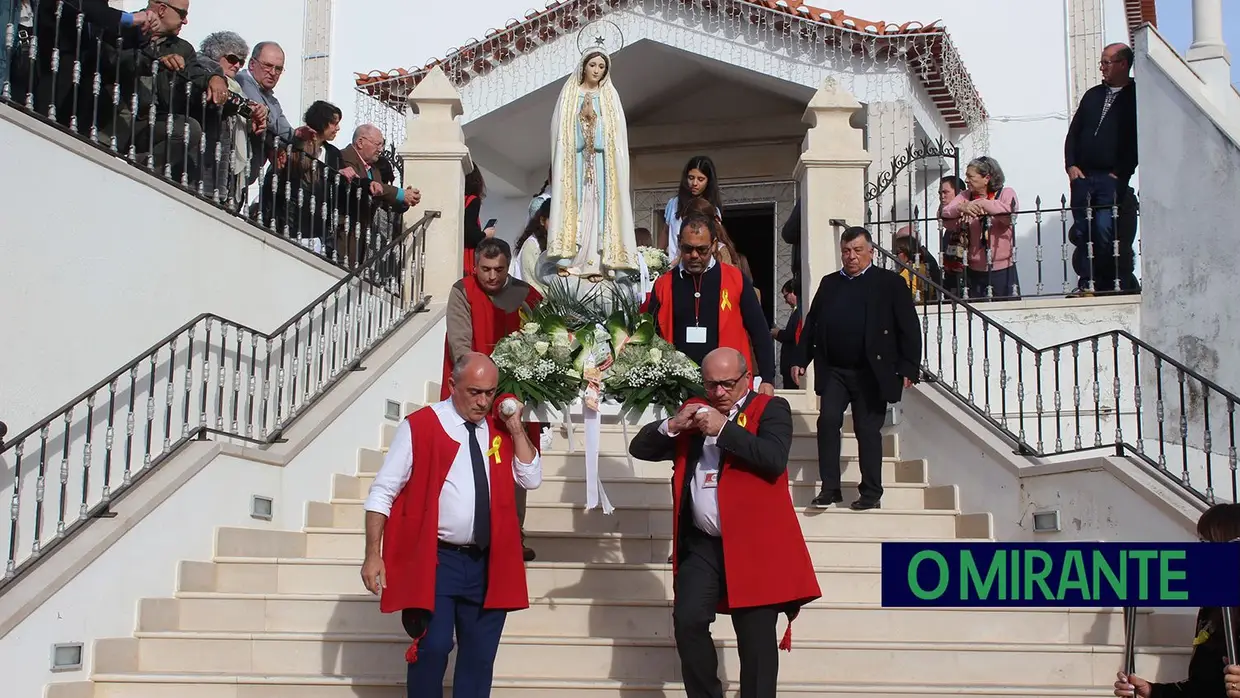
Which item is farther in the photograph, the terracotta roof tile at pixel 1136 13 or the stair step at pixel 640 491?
the terracotta roof tile at pixel 1136 13

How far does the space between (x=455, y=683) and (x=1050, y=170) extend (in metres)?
11.6

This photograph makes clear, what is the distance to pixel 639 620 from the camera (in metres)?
7.18

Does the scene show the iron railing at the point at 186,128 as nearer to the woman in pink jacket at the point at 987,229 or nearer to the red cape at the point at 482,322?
the red cape at the point at 482,322

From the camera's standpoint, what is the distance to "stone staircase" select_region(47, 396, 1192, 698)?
6598mm

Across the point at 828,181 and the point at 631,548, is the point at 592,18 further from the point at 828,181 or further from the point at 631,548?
the point at 631,548

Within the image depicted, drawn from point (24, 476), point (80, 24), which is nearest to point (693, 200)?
point (80, 24)

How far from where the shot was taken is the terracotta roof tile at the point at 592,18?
1477 centimetres

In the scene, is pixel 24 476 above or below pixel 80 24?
below

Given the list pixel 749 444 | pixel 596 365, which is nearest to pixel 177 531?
pixel 596 365

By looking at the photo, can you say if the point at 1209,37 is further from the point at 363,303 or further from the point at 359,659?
the point at 359,659

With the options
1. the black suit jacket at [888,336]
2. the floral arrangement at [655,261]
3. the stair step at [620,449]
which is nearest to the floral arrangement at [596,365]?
the black suit jacket at [888,336]

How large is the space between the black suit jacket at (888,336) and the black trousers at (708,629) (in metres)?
2.79

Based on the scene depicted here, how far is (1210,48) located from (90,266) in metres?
9.26

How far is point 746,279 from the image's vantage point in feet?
26.9
